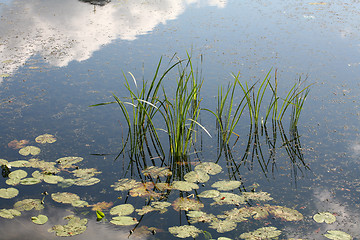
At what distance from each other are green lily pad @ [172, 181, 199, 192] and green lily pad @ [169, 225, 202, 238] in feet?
1.18

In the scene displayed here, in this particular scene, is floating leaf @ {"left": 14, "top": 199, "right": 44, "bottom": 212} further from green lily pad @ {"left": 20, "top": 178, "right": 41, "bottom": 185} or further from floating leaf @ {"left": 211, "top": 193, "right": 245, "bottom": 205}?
floating leaf @ {"left": 211, "top": 193, "right": 245, "bottom": 205}

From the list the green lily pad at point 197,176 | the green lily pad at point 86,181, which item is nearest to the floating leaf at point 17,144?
the green lily pad at point 86,181

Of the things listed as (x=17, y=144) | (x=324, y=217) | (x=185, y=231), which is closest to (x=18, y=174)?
(x=17, y=144)

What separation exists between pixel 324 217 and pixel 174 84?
6.94 feet

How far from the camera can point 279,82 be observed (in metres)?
3.98

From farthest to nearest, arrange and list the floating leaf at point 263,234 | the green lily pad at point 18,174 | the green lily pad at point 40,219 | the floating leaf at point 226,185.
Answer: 1. the green lily pad at point 18,174
2. the floating leaf at point 226,185
3. the green lily pad at point 40,219
4. the floating leaf at point 263,234

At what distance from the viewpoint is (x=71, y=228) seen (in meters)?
2.24

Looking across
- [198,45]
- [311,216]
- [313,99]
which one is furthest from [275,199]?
Result: [198,45]

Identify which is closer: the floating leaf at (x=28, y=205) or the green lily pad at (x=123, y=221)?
the green lily pad at (x=123, y=221)

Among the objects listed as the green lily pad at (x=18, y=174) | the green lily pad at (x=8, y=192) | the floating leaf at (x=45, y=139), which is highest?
the floating leaf at (x=45, y=139)

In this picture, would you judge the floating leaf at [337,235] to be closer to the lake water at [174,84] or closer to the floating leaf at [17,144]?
the lake water at [174,84]

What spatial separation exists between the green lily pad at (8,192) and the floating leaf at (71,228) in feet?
1.46

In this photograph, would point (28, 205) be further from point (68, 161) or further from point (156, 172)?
point (156, 172)

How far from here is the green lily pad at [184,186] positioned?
256 centimetres
